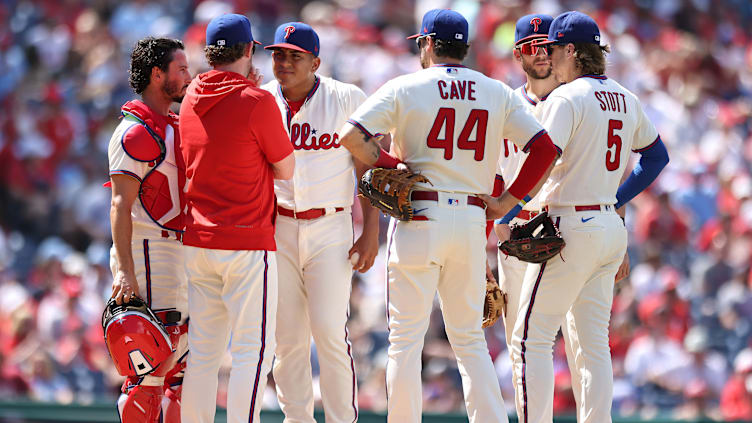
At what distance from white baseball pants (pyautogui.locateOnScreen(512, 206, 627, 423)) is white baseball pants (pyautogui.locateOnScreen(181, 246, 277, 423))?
4.21 feet

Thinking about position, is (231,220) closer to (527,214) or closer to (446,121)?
(446,121)

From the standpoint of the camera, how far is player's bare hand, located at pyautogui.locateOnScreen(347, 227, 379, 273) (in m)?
5.63

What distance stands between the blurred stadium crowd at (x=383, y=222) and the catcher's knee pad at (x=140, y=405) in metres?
3.43

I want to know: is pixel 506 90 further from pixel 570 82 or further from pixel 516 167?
pixel 516 167

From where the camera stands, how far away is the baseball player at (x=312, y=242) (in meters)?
5.61

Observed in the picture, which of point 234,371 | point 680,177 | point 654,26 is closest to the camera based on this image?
point 234,371

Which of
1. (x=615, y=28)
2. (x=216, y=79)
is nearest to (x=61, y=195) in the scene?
(x=615, y=28)

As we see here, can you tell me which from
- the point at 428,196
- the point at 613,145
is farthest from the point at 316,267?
the point at 613,145

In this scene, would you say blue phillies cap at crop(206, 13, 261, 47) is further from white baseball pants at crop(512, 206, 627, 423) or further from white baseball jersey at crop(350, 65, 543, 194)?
white baseball pants at crop(512, 206, 627, 423)

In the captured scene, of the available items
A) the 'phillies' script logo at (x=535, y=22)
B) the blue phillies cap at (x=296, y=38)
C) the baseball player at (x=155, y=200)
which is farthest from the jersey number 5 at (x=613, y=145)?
the baseball player at (x=155, y=200)

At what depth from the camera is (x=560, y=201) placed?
5461 mm

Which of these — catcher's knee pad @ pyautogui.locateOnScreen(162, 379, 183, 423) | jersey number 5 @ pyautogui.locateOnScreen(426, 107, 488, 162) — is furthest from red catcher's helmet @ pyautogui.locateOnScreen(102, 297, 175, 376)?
jersey number 5 @ pyautogui.locateOnScreen(426, 107, 488, 162)

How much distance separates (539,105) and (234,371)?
84.4 inches

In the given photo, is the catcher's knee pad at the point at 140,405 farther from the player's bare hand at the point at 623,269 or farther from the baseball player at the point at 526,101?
the player's bare hand at the point at 623,269
